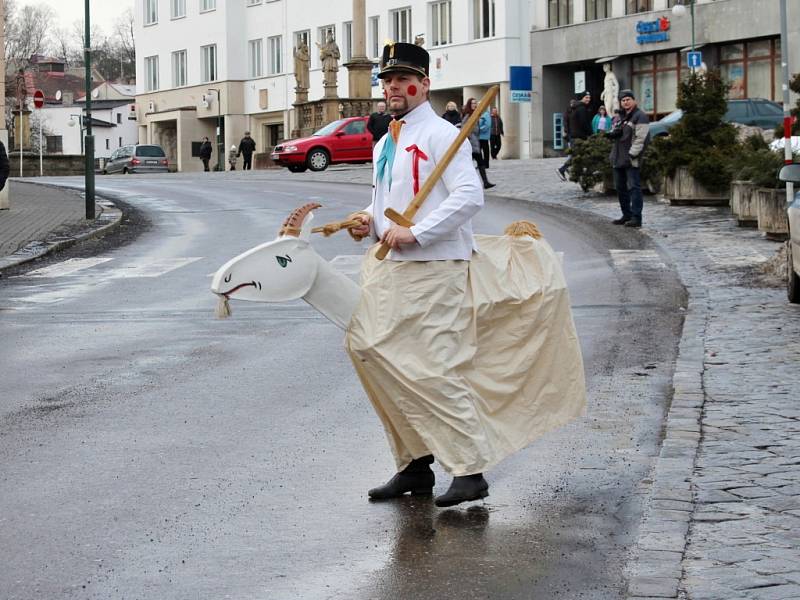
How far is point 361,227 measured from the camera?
639 centimetres

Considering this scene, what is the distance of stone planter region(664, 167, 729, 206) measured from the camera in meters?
25.2

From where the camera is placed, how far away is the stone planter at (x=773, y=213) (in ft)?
64.9

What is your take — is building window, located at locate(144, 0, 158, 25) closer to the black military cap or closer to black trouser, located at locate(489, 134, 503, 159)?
black trouser, located at locate(489, 134, 503, 159)

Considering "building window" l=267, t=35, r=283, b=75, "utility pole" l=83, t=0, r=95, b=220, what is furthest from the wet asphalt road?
"building window" l=267, t=35, r=283, b=75

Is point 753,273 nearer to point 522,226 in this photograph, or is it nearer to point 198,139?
point 522,226

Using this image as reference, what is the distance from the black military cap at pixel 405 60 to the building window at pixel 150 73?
8110cm

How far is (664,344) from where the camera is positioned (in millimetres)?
11406

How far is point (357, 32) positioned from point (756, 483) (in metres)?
50.1

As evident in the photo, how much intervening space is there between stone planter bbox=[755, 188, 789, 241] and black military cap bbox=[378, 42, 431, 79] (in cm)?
1390

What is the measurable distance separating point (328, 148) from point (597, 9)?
52.2 ft

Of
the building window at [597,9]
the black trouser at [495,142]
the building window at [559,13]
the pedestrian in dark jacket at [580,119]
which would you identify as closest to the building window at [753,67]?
the building window at [597,9]

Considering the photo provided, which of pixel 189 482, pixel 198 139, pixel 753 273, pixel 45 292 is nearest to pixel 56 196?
pixel 45 292

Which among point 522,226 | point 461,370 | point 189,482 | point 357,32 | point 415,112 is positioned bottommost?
point 189,482

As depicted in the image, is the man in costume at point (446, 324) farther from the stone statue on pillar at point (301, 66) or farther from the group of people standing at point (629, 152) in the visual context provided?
the stone statue on pillar at point (301, 66)
